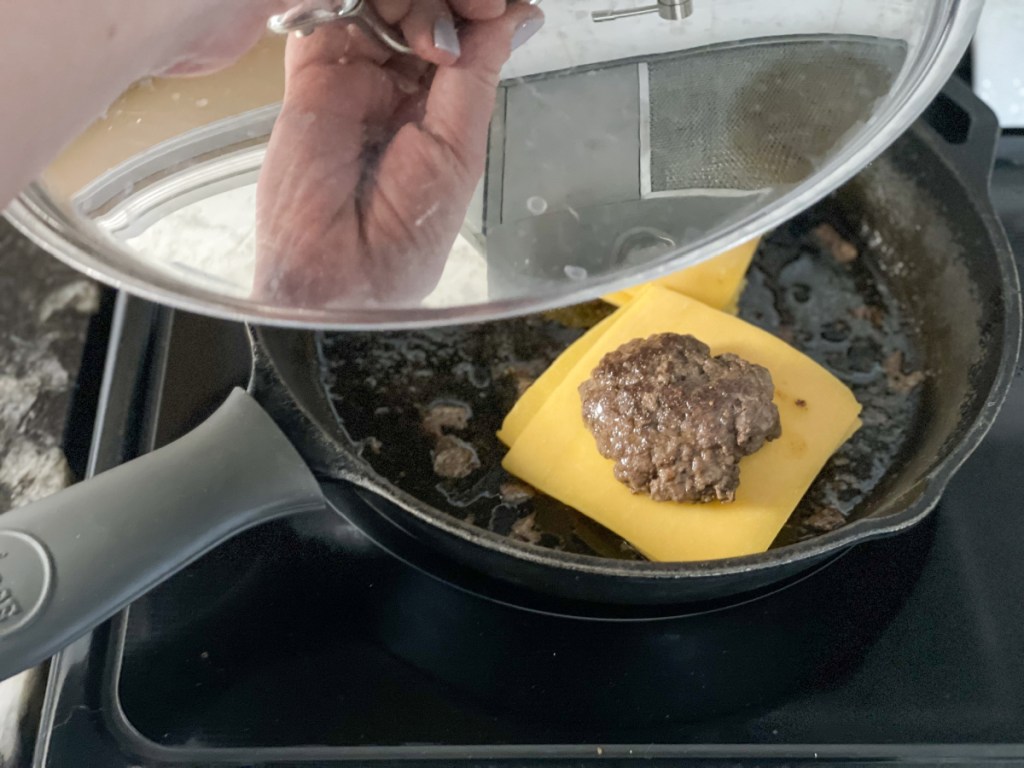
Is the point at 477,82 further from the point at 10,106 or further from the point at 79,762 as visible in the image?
the point at 79,762

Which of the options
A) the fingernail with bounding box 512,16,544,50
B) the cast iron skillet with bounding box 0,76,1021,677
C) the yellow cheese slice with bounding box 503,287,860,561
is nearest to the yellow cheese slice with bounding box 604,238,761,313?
the yellow cheese slice with bounding box 503,287,860,561

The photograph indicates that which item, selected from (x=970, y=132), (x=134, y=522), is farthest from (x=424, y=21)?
(x=970, y=132)

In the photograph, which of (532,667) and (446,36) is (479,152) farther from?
(532,667)

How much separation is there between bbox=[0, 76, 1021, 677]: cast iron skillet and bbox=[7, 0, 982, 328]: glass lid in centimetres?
14

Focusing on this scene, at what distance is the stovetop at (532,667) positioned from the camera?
0.63 meters

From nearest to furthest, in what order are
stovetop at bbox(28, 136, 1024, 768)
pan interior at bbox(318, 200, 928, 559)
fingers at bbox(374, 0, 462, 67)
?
fingers at bbox(374, 0, 462, 67)
stovetop at bbox(28, 136, 1024, 768)
pan interior at bbox(318, 200, 928, 559)

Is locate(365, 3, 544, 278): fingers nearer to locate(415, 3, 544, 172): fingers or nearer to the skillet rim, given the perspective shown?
locate(415, 3, 544, 172): fingers

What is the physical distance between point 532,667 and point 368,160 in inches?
16.4

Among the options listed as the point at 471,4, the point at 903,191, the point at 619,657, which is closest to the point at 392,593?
the point at 619,657

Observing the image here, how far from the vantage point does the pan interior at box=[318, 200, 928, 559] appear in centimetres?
77

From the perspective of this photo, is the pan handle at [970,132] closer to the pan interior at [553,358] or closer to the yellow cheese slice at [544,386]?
the pan interior at [553,358]

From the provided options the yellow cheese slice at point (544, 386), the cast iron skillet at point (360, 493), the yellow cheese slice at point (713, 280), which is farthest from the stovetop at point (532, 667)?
the yellow cheese slice at point (713, 280)

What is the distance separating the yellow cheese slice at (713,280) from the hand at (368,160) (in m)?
0.36

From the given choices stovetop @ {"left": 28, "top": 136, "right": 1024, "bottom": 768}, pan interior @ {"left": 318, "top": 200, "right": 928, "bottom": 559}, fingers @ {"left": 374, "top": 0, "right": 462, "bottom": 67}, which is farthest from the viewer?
pan interior @ {"left": 318, "top": 200, "right": 928, "bottom": 559}
